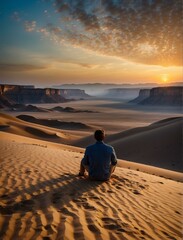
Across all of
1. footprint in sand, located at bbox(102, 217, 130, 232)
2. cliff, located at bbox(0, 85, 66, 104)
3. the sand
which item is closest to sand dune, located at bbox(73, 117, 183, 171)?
the sand

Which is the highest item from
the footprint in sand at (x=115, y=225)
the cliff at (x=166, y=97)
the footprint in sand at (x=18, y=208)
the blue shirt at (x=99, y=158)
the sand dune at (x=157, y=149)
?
the cliff at (x=166, y=97)

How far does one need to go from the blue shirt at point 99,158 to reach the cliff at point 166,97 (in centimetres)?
15464

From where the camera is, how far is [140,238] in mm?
3967

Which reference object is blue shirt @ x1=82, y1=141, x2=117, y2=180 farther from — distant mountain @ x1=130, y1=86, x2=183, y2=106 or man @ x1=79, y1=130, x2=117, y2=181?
distant mountain @ x1=130, y1=86, x2=183, y2=106

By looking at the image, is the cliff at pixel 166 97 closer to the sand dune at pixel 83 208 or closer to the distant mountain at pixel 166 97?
the distant mountain at pixel 166 97

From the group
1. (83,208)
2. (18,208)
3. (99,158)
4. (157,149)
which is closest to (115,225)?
(83,208)

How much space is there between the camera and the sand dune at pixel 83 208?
4.01m

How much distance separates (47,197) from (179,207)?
118 inches

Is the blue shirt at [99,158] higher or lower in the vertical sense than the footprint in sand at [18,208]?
higher

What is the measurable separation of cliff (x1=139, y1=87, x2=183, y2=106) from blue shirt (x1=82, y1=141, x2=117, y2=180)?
6088 inches

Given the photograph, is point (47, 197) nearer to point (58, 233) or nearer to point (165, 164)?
point (58, 233)

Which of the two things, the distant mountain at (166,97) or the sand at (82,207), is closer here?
the sand at (82,207)

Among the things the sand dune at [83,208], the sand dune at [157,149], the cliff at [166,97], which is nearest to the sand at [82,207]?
the sand dune at [83,208]

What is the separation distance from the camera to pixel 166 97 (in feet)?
539
